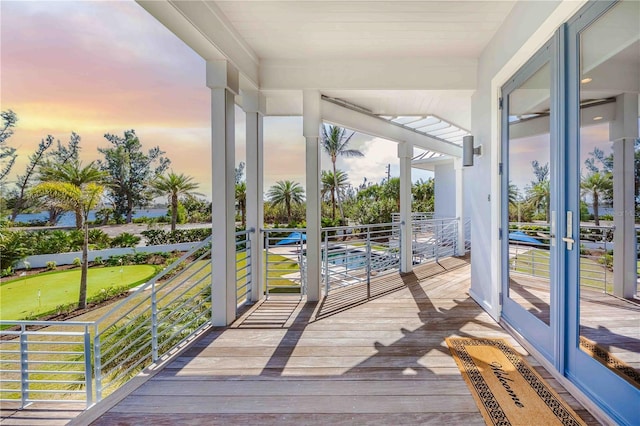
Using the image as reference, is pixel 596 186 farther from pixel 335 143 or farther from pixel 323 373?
pixel 335 143

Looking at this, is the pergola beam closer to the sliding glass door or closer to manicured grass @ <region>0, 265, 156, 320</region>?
the sliding glass door

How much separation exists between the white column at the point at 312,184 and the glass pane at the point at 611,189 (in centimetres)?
236

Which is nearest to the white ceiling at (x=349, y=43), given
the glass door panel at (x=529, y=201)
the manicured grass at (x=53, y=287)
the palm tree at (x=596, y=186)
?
the glass door panel at (x=529, y=201)

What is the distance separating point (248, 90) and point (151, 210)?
4434 millimetres

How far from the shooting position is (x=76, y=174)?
5.38 metres

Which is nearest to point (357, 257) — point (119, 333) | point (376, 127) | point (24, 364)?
point (376, 127)

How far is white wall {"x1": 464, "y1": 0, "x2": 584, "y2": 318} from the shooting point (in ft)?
6.58

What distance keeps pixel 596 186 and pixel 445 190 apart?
8393mm

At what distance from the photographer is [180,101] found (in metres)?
7.39

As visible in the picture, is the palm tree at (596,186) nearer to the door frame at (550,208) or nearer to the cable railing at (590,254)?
the cable railing at (590,254)

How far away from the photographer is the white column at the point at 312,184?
3357 millimetres

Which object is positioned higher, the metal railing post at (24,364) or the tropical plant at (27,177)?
the tropical plant at (27,177)

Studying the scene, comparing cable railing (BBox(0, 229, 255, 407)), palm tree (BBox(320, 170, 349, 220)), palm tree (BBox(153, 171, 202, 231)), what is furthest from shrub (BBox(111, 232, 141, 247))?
palm tree (BBox(320, 170, 349, 220))

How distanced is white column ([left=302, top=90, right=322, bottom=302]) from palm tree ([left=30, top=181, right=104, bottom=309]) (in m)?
4.71
